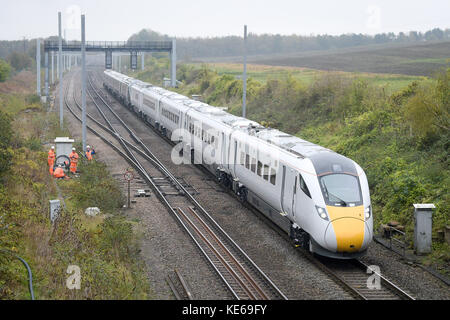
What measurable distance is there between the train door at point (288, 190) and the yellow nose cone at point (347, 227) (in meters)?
1.72

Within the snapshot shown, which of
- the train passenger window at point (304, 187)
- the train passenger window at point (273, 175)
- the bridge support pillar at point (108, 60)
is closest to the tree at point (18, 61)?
the bridge support pillar at point (108, 60)

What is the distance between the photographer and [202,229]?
18812 mm

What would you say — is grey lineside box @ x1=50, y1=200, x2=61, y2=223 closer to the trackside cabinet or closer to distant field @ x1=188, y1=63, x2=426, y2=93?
the trackside cabinet

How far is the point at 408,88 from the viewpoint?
2756cm

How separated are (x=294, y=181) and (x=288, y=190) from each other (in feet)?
→ 1.73

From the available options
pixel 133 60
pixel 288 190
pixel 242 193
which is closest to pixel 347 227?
pixel 288 190

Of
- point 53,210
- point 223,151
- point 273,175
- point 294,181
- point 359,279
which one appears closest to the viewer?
point 359,279

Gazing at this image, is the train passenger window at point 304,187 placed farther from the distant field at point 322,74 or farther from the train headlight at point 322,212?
the distant field at point 322,74

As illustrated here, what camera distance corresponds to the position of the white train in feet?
48.8

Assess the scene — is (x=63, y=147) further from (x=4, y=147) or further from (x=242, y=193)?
(x=242, y=193)

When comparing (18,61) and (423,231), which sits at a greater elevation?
(18,61)

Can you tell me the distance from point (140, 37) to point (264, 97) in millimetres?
124394

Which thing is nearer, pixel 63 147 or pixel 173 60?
pixel 63 147
